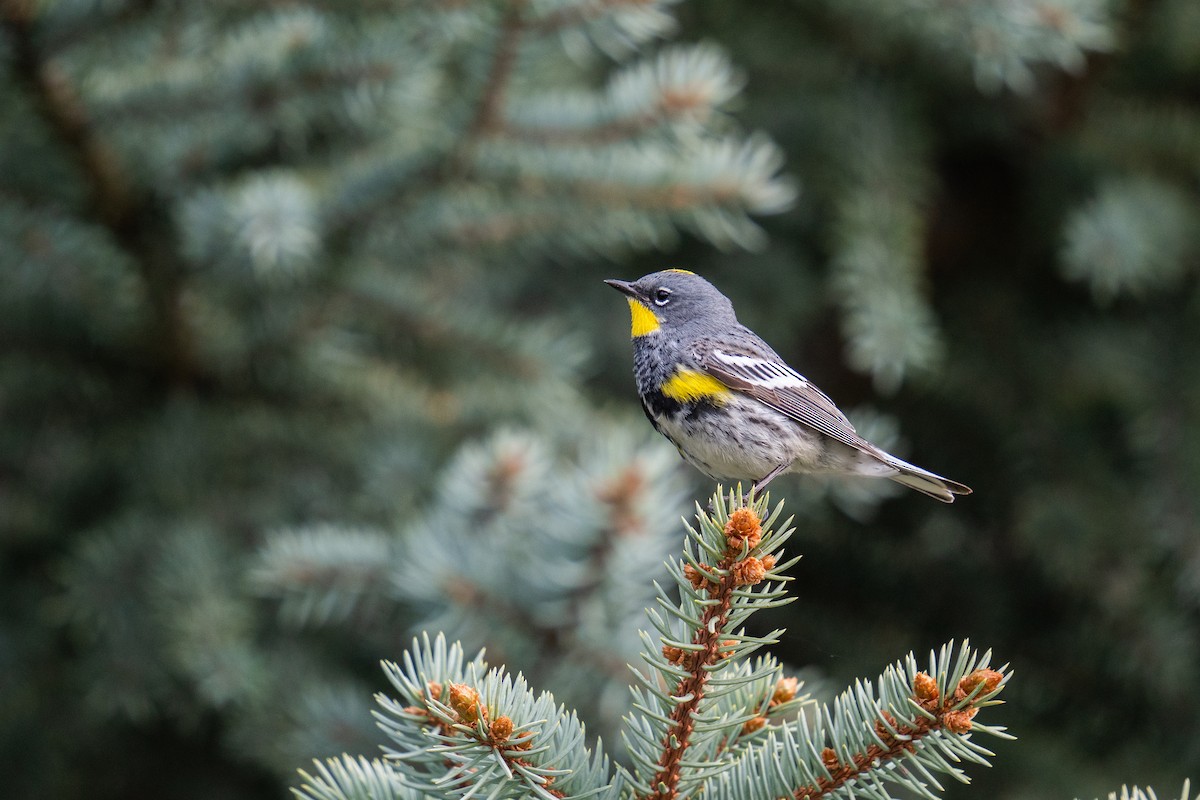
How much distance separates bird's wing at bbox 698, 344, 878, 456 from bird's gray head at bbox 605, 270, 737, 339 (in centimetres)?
11

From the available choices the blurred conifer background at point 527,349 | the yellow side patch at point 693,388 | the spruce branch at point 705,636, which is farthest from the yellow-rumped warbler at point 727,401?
the spruce branch at point 705,636

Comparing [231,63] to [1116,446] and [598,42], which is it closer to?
[598,42]

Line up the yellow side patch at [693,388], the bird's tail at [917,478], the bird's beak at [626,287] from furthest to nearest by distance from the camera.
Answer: the bird's beak at [626,287] → the yellow side patch at [693,388] → the bird's tail at [917,478]

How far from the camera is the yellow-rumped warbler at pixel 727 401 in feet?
6.55

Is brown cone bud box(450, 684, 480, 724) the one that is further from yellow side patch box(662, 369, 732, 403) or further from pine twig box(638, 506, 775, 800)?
yellow side patch box(662, 369, 732, 403)

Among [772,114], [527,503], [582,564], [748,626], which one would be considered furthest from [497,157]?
[748,626]

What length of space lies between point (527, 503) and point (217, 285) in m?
1.01

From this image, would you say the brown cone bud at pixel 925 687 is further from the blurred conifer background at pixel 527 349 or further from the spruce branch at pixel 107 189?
the spruce branch at pixel 107 189

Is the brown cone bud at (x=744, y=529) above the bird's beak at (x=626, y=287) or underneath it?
underneath

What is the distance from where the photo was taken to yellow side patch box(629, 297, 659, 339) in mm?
2256

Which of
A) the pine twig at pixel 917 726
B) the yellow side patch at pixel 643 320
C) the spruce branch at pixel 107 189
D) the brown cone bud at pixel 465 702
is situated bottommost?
the brown cone bud at pixel 465 702

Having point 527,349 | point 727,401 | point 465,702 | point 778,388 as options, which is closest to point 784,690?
point 465,702

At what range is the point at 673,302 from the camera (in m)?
2.26

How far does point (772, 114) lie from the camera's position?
3.32 meters
